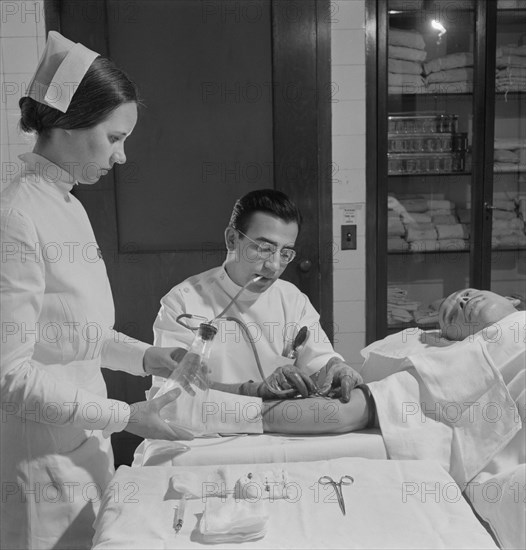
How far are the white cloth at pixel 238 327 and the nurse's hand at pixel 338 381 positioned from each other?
6.3 inches

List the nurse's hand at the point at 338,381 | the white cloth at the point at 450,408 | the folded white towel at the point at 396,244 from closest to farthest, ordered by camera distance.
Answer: the white cloth at the point at 450,408 → the nurse's hand at the point at 338,381 → the folded white towel at the point at 396,244

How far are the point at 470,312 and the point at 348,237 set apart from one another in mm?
1243

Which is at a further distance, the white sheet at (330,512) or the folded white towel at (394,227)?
the folded white towel at (394,227)

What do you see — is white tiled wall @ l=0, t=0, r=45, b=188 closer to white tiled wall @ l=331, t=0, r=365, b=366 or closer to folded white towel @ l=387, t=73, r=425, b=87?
white tiled wall @ l=331, t=0, r=365, b=366

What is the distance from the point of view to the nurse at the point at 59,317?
1.32 metres

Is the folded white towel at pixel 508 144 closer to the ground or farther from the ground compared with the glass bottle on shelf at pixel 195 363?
farther from the ground

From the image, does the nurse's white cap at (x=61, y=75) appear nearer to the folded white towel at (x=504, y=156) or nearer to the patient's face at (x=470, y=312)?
the patient's face at (x=470, y=312)

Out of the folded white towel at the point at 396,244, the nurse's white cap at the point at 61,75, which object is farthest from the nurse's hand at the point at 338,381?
the folded white towel at the point at 396,244

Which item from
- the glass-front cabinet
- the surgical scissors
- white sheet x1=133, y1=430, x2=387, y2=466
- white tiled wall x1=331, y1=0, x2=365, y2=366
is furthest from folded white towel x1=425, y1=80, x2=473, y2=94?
the surgical scissors

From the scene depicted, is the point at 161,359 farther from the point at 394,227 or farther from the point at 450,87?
the point at 450,87

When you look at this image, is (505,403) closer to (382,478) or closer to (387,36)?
(382,478)

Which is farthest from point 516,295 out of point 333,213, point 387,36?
point 387,36

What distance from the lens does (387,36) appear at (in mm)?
3143

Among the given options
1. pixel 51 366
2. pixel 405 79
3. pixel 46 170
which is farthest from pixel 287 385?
Result: pixel 405 79
